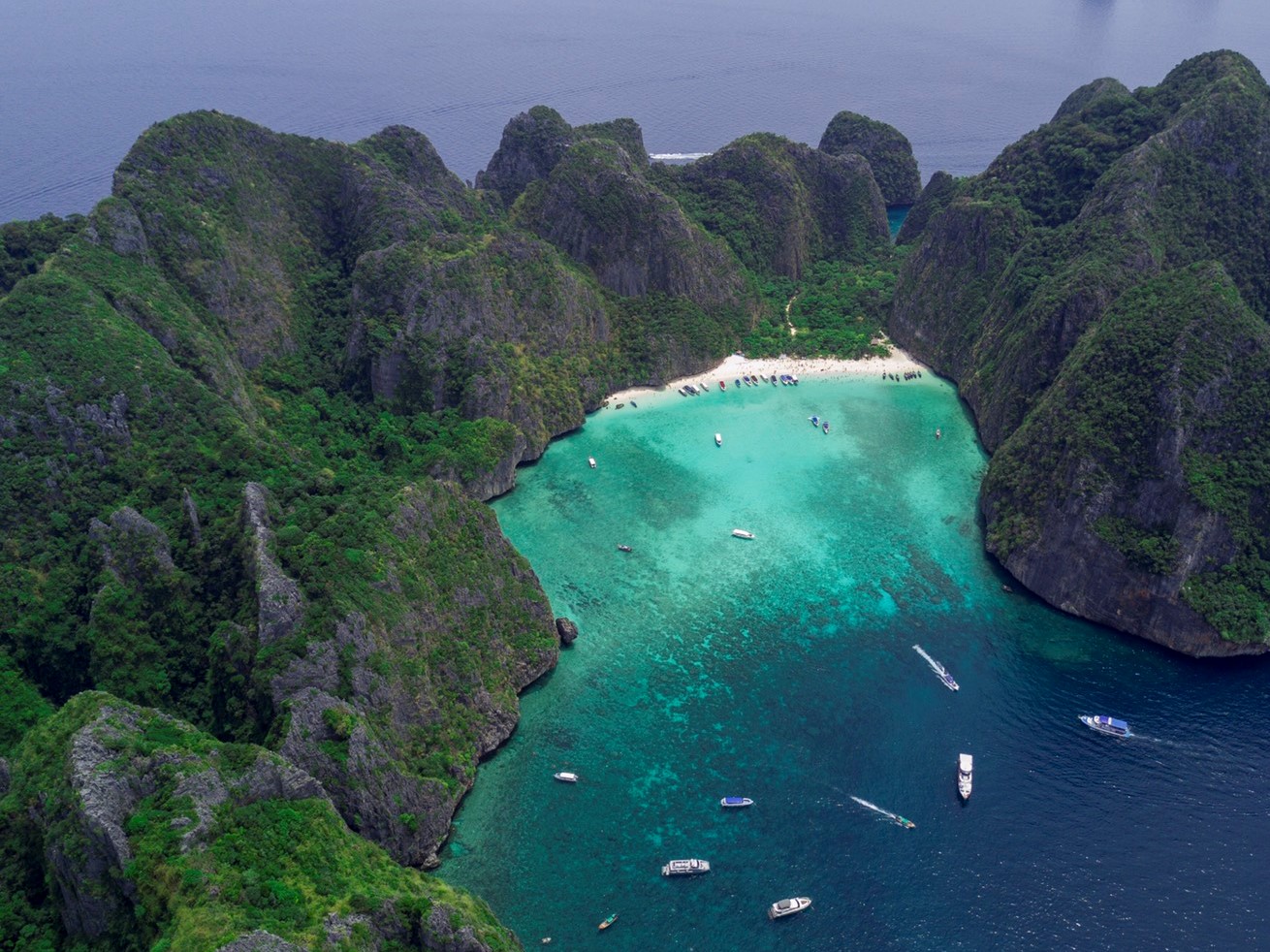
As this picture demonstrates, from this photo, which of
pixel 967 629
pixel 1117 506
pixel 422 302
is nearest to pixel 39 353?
pixel 422 302

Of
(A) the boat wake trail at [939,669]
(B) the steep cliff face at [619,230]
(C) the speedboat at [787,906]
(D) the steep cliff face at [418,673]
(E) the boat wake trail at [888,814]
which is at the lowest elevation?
(C) the speedboat at [787,906]

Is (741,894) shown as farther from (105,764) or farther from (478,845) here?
(105,764)

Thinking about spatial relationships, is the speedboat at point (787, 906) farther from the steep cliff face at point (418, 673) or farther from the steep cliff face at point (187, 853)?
the steep cliff face at point (418, 673)

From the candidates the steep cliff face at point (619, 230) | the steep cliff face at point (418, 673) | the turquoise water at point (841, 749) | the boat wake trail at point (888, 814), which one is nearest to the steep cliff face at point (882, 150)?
the steep cliff face at point (619, 230)

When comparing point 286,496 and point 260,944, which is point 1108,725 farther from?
point 286,496

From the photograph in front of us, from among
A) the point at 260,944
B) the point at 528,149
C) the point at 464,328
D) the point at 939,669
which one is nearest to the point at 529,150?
the point at 528,149

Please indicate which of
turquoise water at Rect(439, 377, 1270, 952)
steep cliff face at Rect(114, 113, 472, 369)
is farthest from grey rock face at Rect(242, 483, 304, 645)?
steep cliff face at Rect(114, 113, 472, 369)

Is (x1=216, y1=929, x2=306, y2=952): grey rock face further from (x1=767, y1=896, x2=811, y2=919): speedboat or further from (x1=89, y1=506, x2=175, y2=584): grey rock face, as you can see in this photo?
(x1=89, y1=506, x2=175, y2=584): grey rock face
